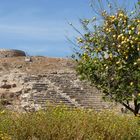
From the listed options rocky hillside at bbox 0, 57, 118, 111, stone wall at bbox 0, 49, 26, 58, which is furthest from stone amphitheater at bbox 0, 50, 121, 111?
stone wall at bbox 0, 49, 26, 58

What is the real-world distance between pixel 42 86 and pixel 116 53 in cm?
2181

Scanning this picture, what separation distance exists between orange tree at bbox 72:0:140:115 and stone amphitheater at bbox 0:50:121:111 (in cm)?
1489

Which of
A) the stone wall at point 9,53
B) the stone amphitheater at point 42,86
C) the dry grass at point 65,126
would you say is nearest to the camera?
the dry grass at point 65,126

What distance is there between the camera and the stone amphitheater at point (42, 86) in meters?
31.0

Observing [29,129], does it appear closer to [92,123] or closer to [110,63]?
[92,123]

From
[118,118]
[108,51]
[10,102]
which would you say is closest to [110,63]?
[108,51]

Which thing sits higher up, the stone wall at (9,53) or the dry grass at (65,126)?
the stone wall at (9,53)

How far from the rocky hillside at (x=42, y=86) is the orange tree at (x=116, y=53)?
1518cm

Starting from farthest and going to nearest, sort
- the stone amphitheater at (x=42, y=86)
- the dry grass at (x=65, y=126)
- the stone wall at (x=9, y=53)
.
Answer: the stone wall at (x=9, y=53) < the stone amphitheater at (x=42, y=86) < the dry grass at (x=65, y=126)

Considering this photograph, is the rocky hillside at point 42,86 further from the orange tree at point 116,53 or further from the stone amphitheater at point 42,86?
the orange tree at point 116,53

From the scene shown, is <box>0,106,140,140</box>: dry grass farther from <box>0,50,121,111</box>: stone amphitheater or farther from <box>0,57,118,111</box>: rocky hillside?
<box>0,57,118,111</box>: rocky hillside

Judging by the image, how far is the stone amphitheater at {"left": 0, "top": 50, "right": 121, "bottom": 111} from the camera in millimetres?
30970

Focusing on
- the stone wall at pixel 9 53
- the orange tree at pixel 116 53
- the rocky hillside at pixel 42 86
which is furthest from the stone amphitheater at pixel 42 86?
the orange tree at pixel 116 53

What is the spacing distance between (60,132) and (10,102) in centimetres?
2072
